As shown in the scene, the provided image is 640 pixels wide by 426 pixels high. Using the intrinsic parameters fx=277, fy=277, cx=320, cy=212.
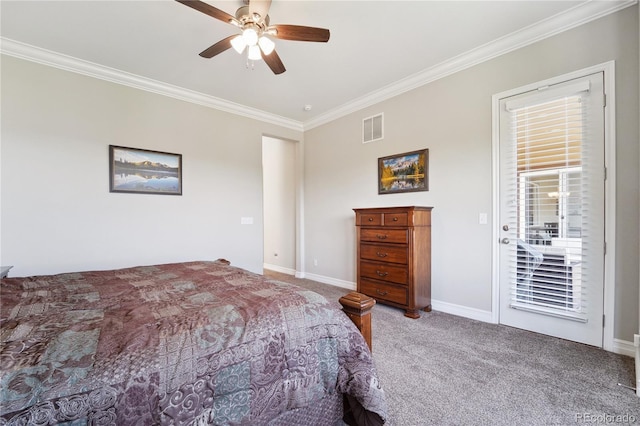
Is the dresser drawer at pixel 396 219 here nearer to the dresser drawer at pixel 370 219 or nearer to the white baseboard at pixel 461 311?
the dresser drawer at pixel 370 219

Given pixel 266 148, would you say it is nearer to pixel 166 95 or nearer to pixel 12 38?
pixel 166 95

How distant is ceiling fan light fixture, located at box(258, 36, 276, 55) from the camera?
2.14 meters

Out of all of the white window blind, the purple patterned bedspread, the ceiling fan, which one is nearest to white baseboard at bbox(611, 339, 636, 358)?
the white window blind

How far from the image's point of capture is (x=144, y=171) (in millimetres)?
3457

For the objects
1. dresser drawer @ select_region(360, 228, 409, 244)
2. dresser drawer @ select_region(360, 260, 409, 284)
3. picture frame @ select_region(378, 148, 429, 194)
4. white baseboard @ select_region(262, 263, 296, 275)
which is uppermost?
picture frame @ select_region(378, 148, 429, 194)

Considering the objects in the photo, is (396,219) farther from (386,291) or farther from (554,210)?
(554,210)

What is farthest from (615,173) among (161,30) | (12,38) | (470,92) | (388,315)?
(12,38)

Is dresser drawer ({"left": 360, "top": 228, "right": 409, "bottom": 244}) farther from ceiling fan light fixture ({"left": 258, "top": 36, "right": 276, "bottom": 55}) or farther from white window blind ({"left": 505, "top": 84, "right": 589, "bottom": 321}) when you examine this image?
ceiling fan light fixture ({"left": 258, "top": 36, "right": 276, "bottom": 55})

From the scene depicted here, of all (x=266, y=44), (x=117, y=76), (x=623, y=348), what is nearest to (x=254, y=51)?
(x=266, y=44)

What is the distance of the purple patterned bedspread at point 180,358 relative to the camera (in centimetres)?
78

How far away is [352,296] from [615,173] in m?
2.42

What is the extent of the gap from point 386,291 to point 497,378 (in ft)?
4.85

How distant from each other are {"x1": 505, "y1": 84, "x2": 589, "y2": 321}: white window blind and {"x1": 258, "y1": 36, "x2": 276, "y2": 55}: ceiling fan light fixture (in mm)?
2360

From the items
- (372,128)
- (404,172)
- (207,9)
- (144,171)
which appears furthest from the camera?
(372,128)
